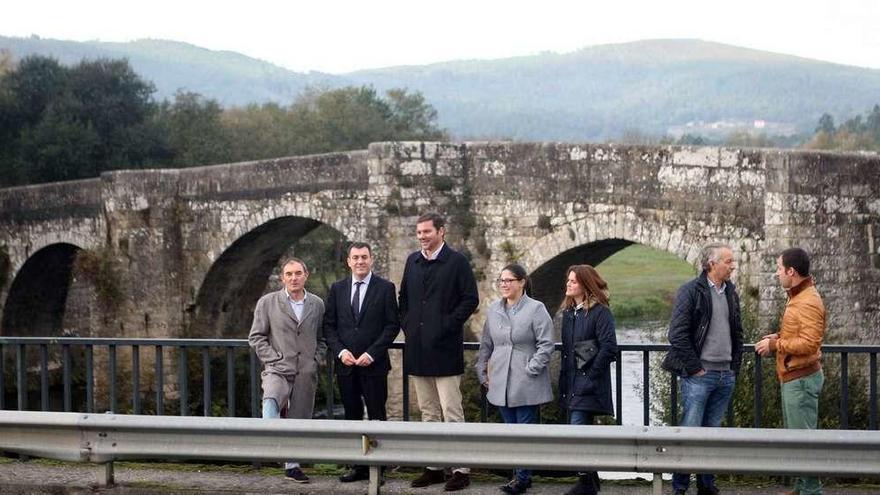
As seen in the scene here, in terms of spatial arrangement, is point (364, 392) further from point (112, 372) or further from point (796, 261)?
point (796, 261)

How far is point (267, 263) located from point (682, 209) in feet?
34.4

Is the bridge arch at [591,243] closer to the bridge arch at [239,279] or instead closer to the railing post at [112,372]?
the bridge arch at [239,279]

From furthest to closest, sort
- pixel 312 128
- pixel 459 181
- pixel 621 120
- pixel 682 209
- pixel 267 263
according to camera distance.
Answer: pixel 621 120 < pixel 312 128 < pixel 267 263 < pixel 459 181 < pixel 682 209

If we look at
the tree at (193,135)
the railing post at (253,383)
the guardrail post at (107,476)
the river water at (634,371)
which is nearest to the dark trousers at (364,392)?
the railing post at (253,383)

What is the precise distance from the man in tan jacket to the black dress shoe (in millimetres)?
1963

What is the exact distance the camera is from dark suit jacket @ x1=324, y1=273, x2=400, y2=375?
769 centimetres

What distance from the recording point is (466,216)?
57.3 feet

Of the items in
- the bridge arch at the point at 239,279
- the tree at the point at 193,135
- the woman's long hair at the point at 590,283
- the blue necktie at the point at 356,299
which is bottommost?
the bridge arch at the point at 239,279

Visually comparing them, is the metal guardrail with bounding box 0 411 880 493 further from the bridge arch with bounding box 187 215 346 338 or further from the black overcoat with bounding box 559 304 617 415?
the bridge arch with bounding box 187 215 346 338

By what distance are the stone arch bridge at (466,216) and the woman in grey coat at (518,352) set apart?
6.91m

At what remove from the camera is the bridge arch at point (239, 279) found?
73.7 ft

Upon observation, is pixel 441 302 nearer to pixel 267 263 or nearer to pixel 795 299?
pixel 795 299

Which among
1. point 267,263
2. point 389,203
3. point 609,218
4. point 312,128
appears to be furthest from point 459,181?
point 312,128

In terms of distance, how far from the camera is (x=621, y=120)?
197750 millimetres
